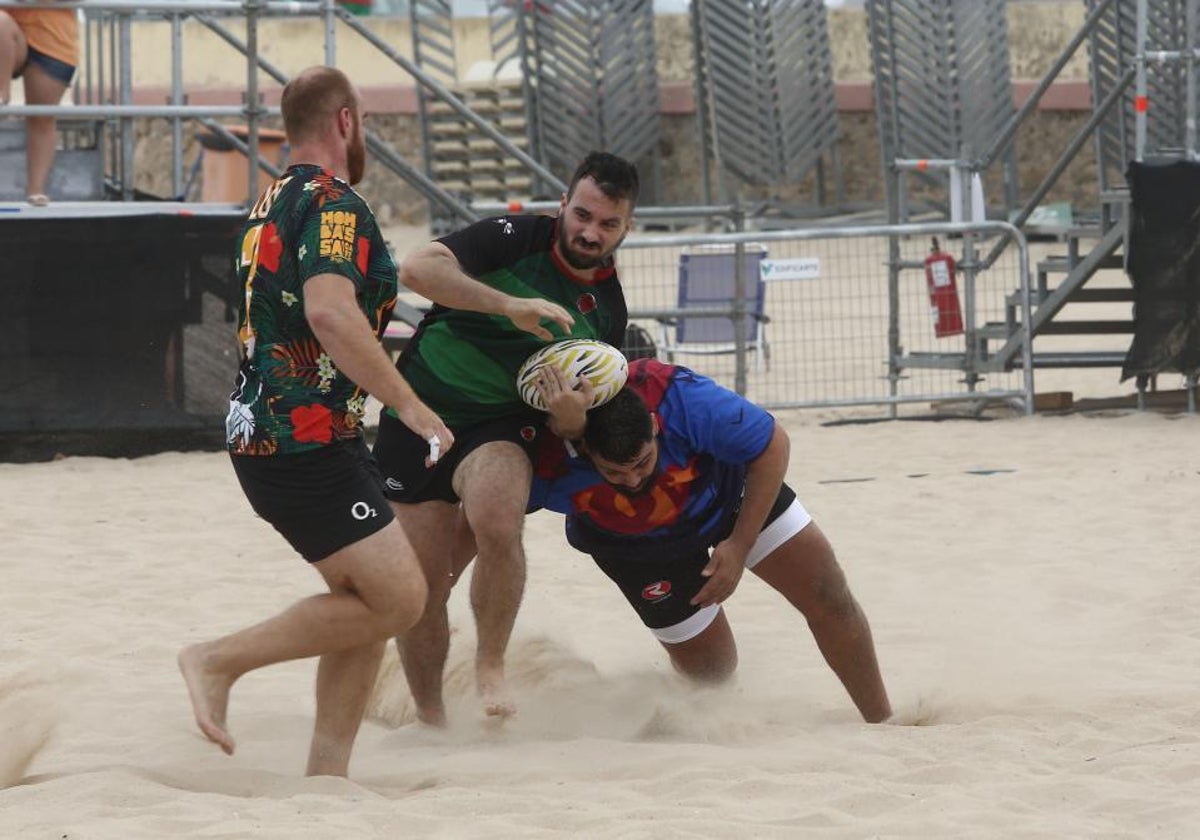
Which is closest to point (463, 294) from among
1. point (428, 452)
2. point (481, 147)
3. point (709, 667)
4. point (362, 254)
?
point (428, 452)

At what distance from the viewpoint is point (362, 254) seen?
159 inches

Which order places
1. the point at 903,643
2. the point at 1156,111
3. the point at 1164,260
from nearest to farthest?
1. the point at 903,643
2. the point at 1164,260
3. the point at 1156,111

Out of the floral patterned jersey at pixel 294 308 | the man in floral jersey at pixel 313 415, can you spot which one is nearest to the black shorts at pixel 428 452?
the man in floral jersey at pixel 313 415

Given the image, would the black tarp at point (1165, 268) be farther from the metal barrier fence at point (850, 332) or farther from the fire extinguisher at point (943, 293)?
the fire extinguisher at point (943, 293)

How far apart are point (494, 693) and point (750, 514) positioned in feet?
2.71

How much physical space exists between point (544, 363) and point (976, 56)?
15819 millimetres

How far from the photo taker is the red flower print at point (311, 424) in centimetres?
406

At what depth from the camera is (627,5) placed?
20469 mm

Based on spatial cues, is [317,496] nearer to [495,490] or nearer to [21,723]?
[495,490]

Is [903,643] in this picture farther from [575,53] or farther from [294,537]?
[575,53]

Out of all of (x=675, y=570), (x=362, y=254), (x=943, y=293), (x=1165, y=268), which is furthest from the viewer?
(x=943, y=293)

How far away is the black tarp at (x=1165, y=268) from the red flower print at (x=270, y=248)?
7640mm

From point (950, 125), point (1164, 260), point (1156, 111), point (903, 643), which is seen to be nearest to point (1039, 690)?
point (903, 643)

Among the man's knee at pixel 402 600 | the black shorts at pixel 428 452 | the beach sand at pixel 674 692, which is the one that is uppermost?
the black shorts at pixel 428 452
